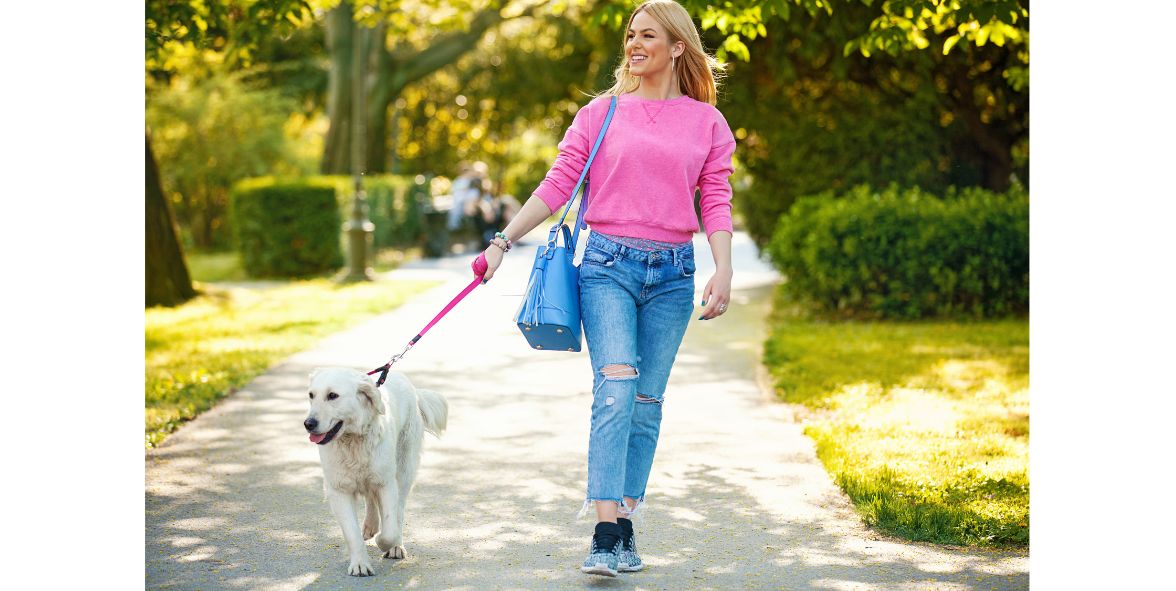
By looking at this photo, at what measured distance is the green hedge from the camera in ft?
42.2

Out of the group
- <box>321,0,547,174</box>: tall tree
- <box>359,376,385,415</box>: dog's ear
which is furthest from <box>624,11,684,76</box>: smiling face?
<box>321,0,547,174</box>: tall tree

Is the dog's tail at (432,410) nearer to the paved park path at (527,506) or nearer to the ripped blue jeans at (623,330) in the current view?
the paved park path at (527,506)

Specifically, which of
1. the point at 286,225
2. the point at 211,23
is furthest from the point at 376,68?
the point at 211,23

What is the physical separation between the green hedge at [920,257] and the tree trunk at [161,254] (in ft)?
22.5

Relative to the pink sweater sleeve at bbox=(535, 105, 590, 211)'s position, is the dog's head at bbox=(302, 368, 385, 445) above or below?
below

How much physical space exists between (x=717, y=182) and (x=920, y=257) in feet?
28.5

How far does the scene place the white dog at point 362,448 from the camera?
452 cm

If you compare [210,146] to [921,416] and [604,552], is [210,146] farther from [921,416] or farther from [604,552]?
[604,552]

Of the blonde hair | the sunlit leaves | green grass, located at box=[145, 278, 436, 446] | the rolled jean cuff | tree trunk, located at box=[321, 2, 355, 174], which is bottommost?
the rolled jean cuff

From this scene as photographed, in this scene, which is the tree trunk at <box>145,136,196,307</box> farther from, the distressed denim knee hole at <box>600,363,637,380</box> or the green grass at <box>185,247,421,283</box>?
the distressed denim knee hole at <box>600,363,637,380</box>

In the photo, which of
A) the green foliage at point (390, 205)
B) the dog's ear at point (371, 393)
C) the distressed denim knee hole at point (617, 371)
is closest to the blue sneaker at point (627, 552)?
the distressed denim knee hole at point (617, 371)

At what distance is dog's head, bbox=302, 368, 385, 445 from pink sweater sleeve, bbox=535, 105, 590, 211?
2.94 ft

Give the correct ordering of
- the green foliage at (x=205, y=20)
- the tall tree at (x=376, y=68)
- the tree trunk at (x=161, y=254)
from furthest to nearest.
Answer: the tall tree at (x=376, y=68), the tree trunk at (x=161, y=254), the green foliage at (x=205, y=20)

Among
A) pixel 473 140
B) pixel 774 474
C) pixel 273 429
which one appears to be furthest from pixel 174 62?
pixel 473 140
